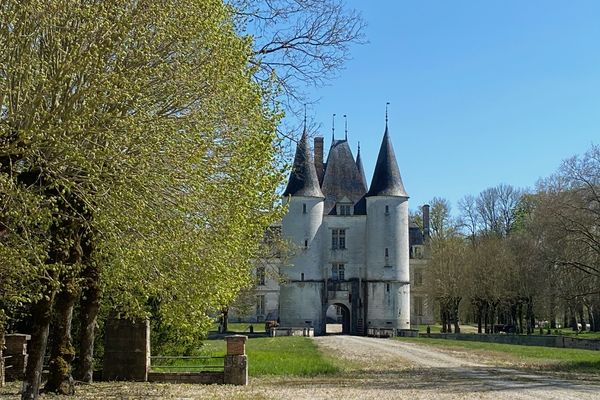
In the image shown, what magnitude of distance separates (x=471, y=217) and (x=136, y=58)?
191 feet

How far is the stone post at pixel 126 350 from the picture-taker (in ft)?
52.4

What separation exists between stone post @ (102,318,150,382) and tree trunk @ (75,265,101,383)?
0.82m

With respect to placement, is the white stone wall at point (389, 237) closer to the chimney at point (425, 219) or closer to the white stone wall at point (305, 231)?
the white stone wall at point (305, 231)

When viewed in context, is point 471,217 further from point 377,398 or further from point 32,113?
point 32,113

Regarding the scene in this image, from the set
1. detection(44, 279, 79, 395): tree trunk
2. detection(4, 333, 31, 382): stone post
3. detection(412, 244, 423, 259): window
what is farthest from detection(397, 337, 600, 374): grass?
detection(412, 244, 423, 259): window

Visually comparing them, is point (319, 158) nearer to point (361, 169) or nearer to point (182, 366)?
point (361, 169)

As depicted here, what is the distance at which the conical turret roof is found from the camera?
186ft

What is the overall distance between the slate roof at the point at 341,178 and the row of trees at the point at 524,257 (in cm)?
763

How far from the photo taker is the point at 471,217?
216 ft

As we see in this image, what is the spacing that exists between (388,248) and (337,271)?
16.4 ft

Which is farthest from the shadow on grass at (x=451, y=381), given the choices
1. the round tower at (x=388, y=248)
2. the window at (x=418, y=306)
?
the window at (x=418, y=306)

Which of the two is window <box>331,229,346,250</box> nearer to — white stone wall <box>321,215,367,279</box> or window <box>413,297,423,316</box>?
white stone wall <box>321,215,367,279</box>

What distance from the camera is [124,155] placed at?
31.8 ft

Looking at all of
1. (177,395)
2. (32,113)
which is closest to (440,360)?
(177,395)
